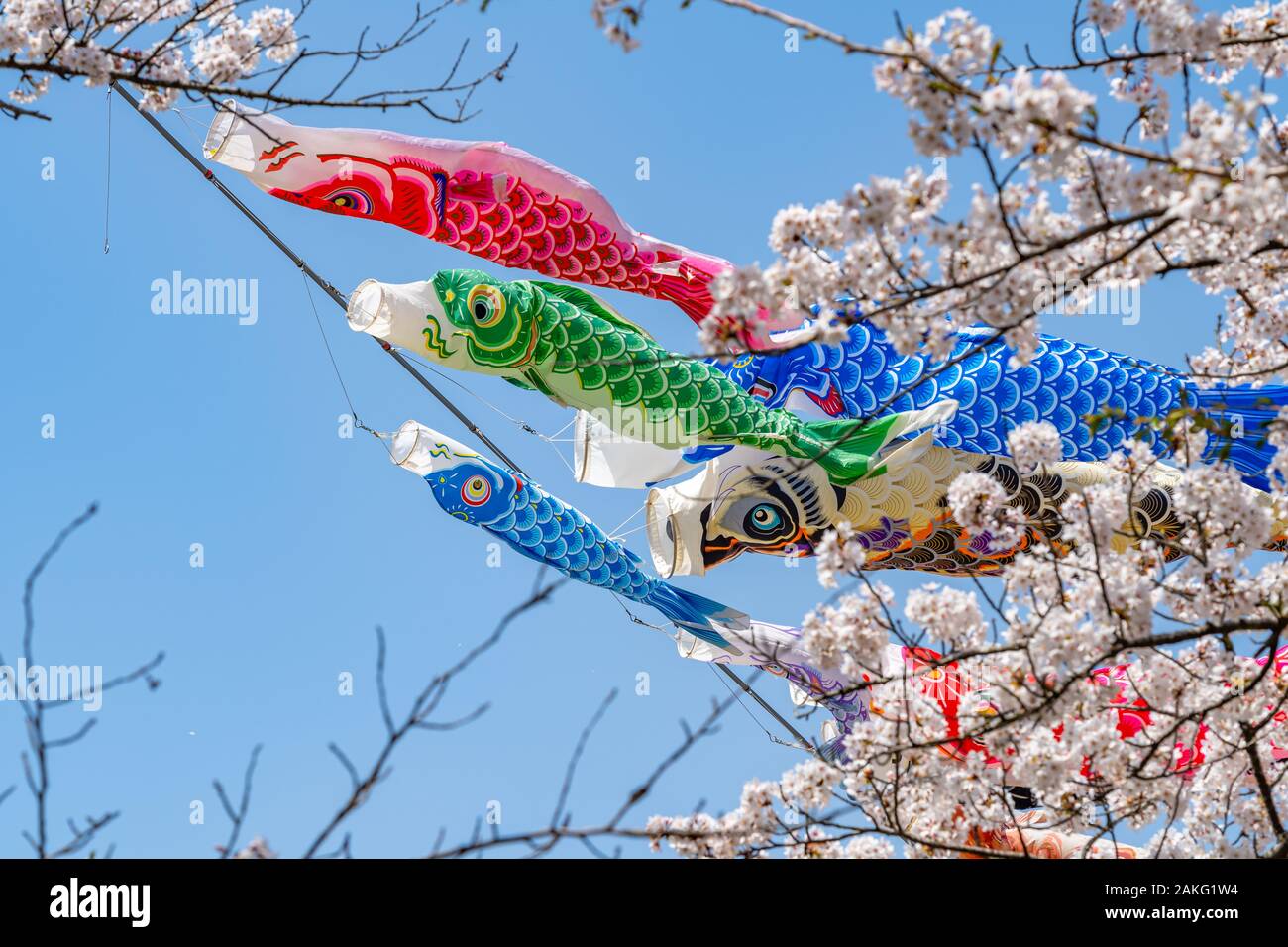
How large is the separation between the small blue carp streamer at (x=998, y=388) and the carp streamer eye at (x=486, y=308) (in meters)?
1.53

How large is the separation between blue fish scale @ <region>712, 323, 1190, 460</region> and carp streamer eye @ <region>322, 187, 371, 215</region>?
2614 mm

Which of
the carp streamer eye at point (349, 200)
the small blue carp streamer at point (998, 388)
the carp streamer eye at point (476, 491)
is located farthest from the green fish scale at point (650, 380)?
the carp streamer eye at point (349, 200)

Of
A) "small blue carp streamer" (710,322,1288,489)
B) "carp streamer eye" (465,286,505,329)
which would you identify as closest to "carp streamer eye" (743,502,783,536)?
"small blue carp streamer" (710,322,1288,489)

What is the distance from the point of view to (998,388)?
843 cm

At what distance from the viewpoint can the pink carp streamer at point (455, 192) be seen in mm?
8070

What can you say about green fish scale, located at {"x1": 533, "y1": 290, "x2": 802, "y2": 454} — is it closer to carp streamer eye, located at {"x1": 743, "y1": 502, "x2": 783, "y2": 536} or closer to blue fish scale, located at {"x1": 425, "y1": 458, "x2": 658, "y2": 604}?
carp streamer eye, located at {"x1": 743, "y1": 502, "x2": 783, "y2": 536}

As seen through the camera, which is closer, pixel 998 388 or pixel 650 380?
pixel 650 380

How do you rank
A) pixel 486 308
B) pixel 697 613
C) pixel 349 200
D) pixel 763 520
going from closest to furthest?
pixel 486 308 < pixel 349 200 < pixel 763 520 < pixel 697 613

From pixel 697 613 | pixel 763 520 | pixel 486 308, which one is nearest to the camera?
pixel 486 308

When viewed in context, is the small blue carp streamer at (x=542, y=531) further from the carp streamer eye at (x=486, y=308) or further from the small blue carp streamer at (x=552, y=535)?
the carp streamer eye at (x=486, y=308)

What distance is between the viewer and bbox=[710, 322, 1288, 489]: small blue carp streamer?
27.2 feet

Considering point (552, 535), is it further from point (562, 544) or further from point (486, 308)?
point (486, 308)

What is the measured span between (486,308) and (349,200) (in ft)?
3.95

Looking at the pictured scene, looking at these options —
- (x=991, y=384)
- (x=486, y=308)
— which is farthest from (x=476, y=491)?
(x=991, y=384)
